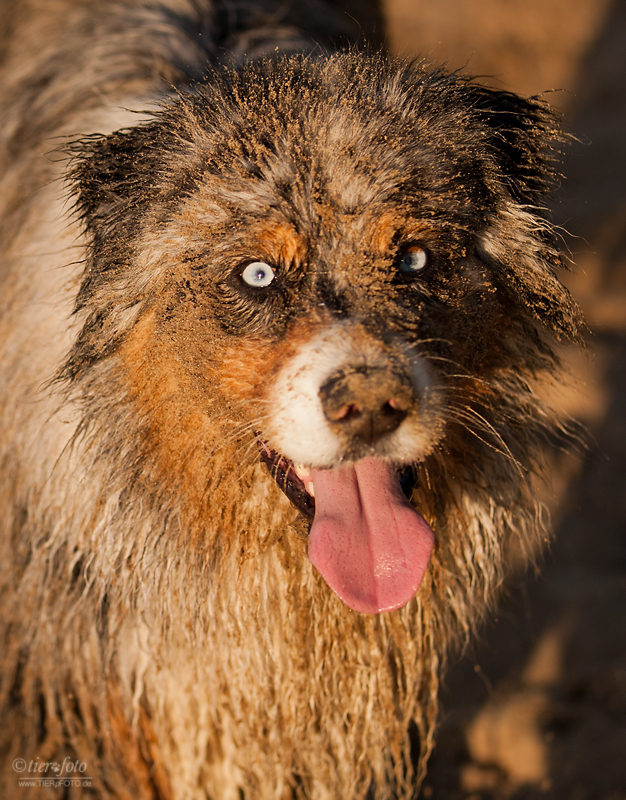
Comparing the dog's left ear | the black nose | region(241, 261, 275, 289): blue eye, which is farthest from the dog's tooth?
the dog's left ear

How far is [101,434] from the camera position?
2080 millimetres

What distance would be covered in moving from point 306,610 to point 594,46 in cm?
567

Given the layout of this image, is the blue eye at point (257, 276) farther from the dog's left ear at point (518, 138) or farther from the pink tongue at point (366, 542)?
the dog's left ear at point (518, 138)

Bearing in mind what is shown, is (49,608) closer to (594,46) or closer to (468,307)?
(468,307)

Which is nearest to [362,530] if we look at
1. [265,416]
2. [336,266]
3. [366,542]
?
[366,542]

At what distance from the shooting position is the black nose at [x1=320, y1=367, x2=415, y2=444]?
1.63m

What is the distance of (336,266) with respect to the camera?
181cm

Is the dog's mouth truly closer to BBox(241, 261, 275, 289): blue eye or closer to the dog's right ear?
BBox(241, 261, 275, 289): blue eye

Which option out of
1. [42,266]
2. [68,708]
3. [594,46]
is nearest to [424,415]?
[42,266]

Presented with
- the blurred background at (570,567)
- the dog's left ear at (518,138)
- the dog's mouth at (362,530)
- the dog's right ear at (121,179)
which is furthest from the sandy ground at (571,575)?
the dog's right ear at (121,179)

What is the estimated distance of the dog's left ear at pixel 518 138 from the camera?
200 cm

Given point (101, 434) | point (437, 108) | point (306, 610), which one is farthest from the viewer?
point (306, 610)

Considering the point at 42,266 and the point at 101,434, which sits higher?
the point at 42,266

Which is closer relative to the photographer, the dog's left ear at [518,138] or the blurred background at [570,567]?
the dog's left ear at [518,138]
